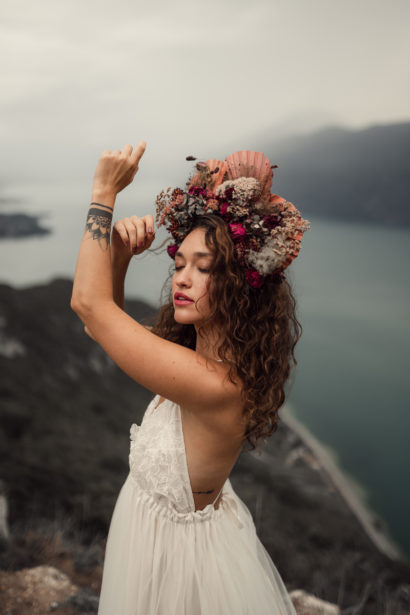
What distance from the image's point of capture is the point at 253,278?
1.19m

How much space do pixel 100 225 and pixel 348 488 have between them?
3.12 m

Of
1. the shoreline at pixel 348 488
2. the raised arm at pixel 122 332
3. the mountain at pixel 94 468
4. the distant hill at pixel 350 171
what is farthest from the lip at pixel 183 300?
the shoreline at pixel 348 488

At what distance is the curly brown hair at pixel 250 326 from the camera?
3.86ft

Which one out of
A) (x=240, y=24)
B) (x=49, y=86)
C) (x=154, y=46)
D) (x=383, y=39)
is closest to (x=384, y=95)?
(x=383, y=39)

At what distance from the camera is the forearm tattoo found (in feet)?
3.65

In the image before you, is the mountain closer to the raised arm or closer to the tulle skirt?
the tulle skirt

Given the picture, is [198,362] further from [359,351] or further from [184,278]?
[359,351]

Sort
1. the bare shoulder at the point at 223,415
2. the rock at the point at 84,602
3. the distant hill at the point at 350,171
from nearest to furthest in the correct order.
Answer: the bare shoulder at the point at 223,415 < the rock at the point at 84,602 < the distant hill at the point at 350,171

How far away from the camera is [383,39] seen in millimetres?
2744

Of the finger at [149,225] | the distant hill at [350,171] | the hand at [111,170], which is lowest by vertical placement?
the finger at [149,225]

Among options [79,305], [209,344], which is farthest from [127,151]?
[209,344]

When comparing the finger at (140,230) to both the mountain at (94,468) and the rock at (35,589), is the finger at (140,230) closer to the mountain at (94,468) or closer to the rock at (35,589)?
the rock at (35,589)

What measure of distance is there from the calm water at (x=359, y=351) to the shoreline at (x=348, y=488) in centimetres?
5

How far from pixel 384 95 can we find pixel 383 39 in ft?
1.04
